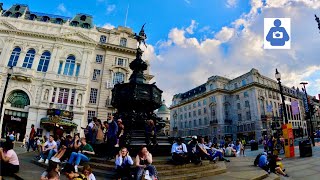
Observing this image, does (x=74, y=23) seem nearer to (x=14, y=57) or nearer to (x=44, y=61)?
(x=44, y=61)

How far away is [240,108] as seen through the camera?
54.9 metres

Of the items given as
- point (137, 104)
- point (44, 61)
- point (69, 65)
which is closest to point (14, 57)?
point (44, 61)

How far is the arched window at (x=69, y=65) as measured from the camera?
31.7 meters

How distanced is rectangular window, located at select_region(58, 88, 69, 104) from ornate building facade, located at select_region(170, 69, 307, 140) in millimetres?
40508

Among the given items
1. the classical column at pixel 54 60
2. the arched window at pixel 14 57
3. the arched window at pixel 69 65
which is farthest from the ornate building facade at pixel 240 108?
the arched window at pixel 14 57

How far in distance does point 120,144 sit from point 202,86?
6107cm

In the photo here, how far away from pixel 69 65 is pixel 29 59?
19.2 ft

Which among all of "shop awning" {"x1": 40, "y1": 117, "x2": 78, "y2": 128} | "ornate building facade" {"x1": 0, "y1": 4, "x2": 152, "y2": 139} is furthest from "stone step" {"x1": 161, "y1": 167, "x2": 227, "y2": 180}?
"ornate building facade" {"x1": 0, "y1": 4, "x2": 152, "y2": 139}

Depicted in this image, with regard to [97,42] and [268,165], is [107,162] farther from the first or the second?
[97,42]

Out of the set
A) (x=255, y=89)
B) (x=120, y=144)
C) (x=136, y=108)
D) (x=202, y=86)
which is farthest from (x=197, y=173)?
(x=202, y=86)

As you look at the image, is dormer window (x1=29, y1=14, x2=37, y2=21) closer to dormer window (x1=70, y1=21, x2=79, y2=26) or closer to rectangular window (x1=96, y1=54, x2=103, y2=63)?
dormer window (x1=70, y1=21, x2=79, y2=26)

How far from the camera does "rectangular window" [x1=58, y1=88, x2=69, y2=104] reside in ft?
97.4

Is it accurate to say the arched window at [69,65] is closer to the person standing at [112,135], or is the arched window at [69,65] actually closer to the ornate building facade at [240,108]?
the person standing at [112,135]

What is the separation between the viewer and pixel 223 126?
55.1 metres
